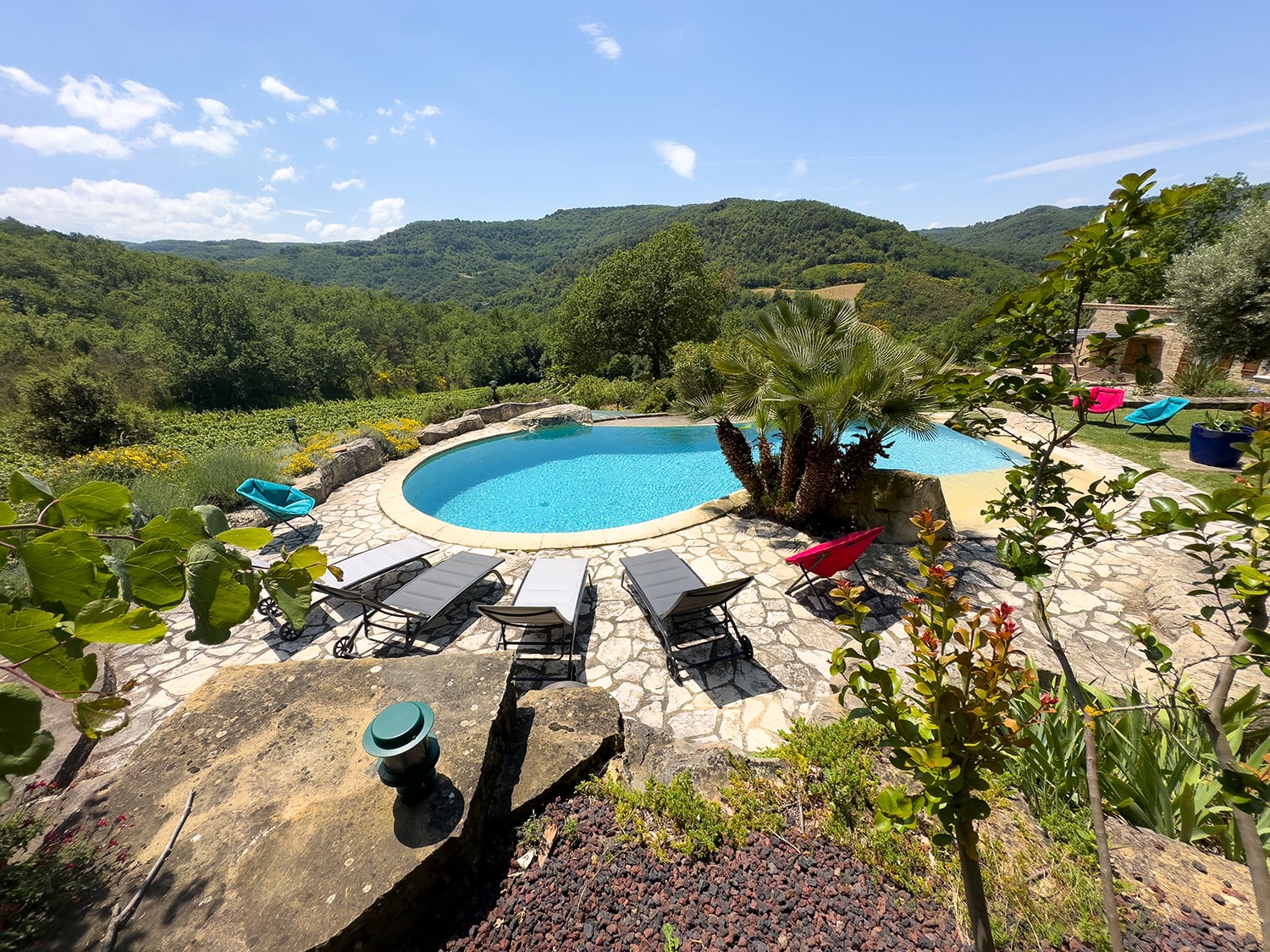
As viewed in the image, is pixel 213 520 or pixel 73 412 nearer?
pixel 213 520

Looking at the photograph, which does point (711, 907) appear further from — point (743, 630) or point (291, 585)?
point (743, 630)

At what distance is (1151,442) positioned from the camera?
370 inches

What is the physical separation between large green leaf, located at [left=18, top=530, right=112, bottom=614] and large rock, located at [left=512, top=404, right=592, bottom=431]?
44.3 feet

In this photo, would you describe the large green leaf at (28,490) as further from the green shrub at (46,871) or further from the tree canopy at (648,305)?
the tree canopy at (648,305)

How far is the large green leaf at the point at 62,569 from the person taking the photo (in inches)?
40.6

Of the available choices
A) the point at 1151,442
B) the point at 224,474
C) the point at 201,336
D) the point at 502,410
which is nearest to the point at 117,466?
the point at 224,474

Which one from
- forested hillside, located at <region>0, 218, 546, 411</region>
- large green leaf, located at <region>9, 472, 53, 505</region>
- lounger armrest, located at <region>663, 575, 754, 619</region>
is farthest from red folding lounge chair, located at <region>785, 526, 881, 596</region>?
forested hillside, located at <region>0, 218, 546, 411</region>

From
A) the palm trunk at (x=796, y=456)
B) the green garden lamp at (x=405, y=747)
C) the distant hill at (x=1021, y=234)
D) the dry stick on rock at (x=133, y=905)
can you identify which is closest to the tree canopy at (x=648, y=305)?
the palm trunk at (x=796, y=456)

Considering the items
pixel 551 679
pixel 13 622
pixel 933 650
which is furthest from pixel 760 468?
pixel 13 622

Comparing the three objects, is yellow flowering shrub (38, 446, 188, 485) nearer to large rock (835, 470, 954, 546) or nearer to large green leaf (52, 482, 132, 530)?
large green leaf (52, 482, 132, 530)

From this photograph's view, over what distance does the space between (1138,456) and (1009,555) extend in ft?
33.1

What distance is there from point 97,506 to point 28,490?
20cm

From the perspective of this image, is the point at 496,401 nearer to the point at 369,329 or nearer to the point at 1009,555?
the point at 1009,555

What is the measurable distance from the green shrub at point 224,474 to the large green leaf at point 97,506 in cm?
809
